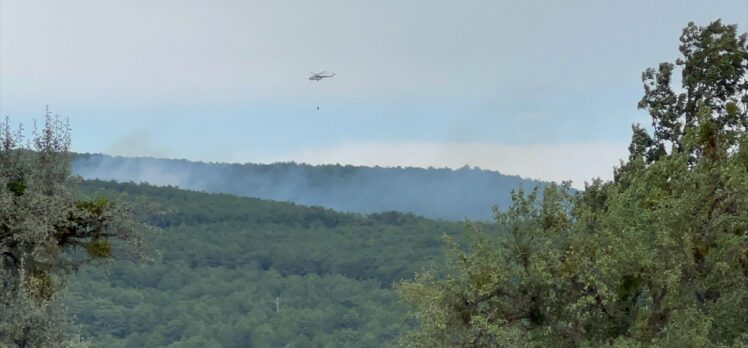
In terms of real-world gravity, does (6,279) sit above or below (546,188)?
below

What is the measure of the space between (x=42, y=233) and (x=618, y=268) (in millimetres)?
12105

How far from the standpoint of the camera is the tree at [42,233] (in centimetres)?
1945

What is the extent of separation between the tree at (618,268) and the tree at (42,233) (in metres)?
9.97

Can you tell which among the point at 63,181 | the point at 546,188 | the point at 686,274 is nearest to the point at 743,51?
the point at 546,188

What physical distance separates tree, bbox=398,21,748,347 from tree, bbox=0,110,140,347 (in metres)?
9.97

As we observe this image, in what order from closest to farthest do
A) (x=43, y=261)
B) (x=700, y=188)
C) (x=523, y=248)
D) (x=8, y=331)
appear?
(x=8, y=331) < (x=43, y=261) < (x=700, y=188) < (x=523, y=248)

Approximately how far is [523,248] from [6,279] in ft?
42.9

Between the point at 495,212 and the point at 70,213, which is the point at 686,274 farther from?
the point at 70,213

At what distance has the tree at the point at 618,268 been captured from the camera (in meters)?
27.1

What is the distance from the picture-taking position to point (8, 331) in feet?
62.5

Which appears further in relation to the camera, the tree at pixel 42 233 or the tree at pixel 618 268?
the tree at pixel 618 268

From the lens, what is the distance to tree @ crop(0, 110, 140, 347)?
63.8 feet

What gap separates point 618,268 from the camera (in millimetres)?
28047

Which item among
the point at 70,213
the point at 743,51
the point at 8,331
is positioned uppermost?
the point at 743,51
